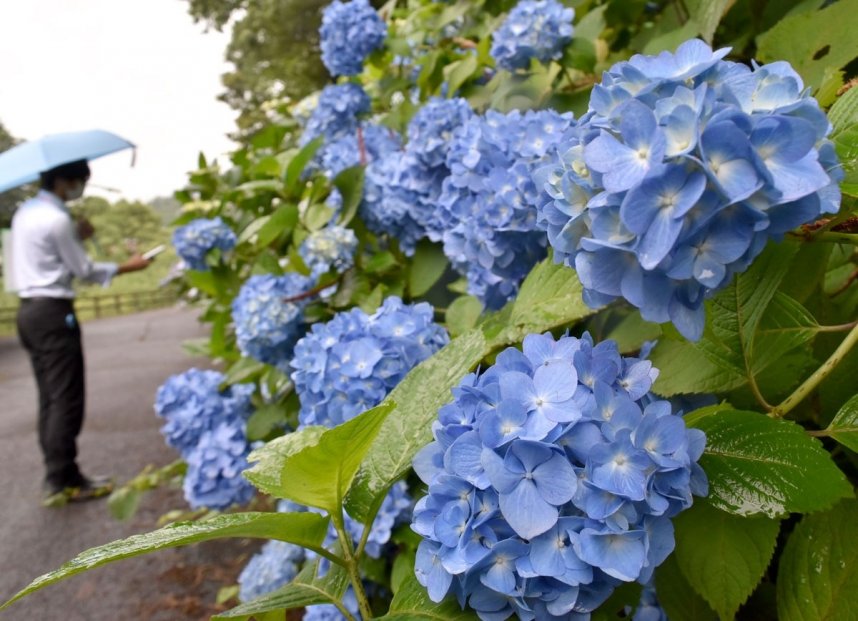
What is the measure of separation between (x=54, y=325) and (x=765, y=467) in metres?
4.14

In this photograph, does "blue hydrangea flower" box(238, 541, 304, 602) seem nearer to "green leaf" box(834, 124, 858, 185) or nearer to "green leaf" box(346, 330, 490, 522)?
"green leaf" box(346, 330, 490, 522)

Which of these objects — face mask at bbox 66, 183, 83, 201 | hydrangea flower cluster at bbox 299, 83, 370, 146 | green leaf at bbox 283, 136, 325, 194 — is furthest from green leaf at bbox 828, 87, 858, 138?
face mask at bbox 66, 183, 83, 201

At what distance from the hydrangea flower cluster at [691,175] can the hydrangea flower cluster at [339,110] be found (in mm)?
1429

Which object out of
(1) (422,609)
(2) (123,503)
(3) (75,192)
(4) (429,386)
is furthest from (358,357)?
(3) (75,192)

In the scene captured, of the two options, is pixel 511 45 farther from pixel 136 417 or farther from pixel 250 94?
pixel 250 94

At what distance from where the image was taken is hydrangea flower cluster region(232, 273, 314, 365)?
142 cm

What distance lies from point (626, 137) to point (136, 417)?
19.5 ft

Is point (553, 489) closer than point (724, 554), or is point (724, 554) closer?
point (553, 489)

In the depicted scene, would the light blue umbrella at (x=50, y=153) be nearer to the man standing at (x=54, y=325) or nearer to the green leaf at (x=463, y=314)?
the man standing at (x=54, y=325)

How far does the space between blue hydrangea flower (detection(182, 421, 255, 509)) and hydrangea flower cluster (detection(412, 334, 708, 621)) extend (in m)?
1.40

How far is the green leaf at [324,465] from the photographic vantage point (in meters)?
0.52

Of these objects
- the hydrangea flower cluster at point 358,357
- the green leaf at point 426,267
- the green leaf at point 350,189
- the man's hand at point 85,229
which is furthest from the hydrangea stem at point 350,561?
the man's hand at point 85,229

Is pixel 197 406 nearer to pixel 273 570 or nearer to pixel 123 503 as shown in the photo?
pixel 273 570

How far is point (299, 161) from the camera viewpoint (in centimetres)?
172
